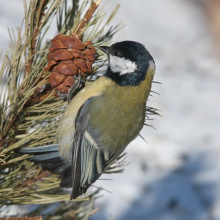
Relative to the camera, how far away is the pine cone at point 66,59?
93 cm

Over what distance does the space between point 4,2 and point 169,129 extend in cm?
163

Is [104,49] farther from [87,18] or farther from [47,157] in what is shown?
[47,157]

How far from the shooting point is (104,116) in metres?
1.21

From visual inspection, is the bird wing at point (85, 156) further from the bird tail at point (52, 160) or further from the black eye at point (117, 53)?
the black eye at point (117, 53)

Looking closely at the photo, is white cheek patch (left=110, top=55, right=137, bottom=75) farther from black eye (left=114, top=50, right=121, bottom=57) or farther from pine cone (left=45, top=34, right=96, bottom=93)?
pine cone (left=45, top=34, right=96, bottom=93)

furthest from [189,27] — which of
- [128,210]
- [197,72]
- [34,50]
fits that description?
[34,50]

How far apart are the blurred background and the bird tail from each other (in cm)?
61

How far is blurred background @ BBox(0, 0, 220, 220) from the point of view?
8.25 feet

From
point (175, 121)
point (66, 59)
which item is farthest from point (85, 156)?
point (175, 121)

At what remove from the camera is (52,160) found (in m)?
1.14

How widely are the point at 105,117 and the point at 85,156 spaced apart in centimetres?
11

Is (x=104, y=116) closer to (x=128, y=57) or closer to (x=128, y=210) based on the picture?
(x=128, y=57)

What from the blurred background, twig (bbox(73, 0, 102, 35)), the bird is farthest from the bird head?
the blurred background

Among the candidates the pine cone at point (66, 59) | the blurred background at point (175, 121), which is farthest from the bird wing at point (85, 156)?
the blurred background at point (175, 121)
